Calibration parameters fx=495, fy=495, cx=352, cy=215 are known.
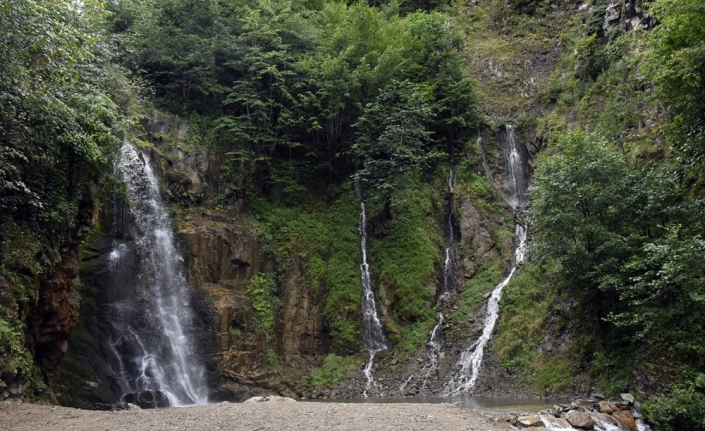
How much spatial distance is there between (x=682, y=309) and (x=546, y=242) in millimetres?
4028

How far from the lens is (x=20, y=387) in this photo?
11.1m

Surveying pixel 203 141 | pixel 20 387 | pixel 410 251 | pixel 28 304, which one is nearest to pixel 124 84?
pixel 203 141

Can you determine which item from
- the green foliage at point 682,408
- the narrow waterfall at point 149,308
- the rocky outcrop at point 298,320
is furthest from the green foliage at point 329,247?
the green foliage at point 682,408

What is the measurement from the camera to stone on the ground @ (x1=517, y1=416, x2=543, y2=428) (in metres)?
9.99

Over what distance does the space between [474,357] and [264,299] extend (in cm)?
858

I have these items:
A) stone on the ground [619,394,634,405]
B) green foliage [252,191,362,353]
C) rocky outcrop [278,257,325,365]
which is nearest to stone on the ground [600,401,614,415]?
stone on the ground [619,394,634,405]

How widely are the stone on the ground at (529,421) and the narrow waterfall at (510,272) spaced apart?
6.06 m

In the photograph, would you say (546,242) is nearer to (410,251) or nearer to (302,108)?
(410,251)

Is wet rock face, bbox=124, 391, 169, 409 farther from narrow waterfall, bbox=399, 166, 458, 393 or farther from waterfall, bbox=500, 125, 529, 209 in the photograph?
waterfall, bbox=500, 125, 529, 209

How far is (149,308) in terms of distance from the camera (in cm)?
1762

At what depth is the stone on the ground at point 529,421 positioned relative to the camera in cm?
999

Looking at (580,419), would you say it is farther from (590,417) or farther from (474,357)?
(474,357)

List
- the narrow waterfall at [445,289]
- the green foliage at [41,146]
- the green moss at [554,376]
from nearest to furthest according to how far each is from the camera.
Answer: the green foliage at [41,146]
the green moss at [554,376]
the narrow waterfall at [445,289]

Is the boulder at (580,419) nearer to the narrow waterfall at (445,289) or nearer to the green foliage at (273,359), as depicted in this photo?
the narrow waterfall at (445,289)
